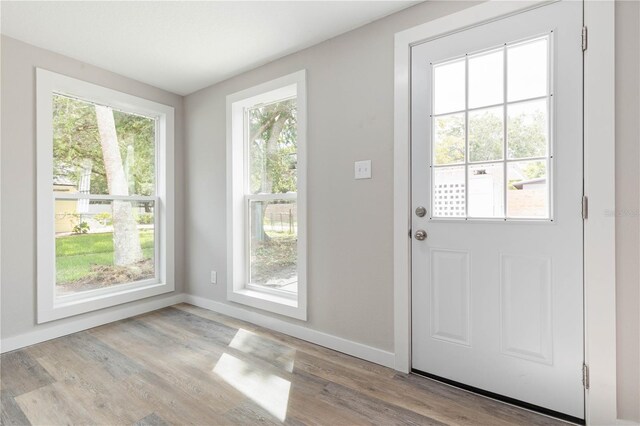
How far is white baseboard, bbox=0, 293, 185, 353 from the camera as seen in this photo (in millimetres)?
2418

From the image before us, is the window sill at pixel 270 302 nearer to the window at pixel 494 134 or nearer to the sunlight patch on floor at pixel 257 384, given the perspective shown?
the sunlight patch on floor at pixel 257 384

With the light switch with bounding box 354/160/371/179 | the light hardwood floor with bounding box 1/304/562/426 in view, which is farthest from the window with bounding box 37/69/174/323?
the light switch with bounding box 354/160/371/179

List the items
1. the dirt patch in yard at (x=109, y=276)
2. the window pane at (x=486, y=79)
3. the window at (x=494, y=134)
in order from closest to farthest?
the window at (x=494, y=134), the window pane at (x=486, y=79), the dirt patch in yard at (x=109, y=276)

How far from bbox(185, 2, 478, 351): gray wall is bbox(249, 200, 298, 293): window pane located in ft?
1.25

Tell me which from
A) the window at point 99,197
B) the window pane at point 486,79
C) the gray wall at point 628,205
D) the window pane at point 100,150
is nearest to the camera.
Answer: the gray wall at point 628,205

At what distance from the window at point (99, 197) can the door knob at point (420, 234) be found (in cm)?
277

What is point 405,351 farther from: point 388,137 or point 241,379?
point 388,137

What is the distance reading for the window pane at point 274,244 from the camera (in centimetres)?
291

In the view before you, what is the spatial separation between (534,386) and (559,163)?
3.91 feet

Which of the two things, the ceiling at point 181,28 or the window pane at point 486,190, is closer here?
the window pane at point 486,190

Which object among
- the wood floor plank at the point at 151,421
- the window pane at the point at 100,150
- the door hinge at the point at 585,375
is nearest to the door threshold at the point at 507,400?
the door hinge at the point at 585,375

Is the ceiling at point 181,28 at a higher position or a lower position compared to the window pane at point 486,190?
higher

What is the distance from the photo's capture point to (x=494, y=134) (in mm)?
1797

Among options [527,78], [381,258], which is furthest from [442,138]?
[381,258]
